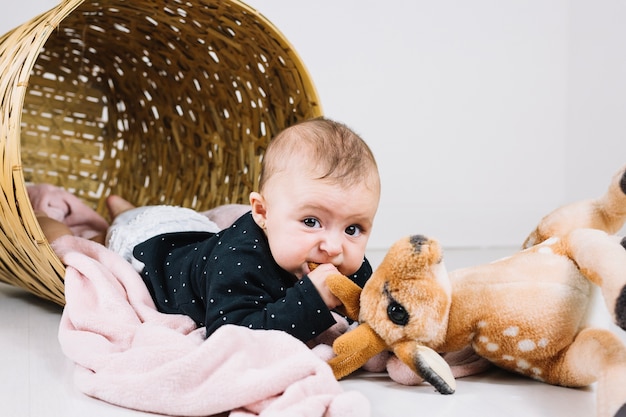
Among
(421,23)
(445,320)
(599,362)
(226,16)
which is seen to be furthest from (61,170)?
(599,362)

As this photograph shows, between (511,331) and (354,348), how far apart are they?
0.21 meters

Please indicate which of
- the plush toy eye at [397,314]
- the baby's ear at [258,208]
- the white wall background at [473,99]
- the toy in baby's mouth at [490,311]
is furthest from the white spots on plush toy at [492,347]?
the white wall background at [473,99]

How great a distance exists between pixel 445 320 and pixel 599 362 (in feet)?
0.65

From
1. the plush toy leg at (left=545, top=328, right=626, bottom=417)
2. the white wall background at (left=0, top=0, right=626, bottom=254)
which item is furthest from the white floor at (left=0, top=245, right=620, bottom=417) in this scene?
the white wall background at (left=0, top=0, right=626, bottom=254)

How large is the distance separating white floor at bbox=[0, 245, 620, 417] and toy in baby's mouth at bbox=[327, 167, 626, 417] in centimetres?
3

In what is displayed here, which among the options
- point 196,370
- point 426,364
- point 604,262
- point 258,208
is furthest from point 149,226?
point 604,262

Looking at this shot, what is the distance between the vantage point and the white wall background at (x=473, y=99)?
2781 mm

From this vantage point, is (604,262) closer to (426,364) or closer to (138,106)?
(426,364)

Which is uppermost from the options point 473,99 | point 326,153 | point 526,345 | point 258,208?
point 326,153

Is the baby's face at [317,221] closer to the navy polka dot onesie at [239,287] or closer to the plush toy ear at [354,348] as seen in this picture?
the navy polka dot onesie at [239,287]

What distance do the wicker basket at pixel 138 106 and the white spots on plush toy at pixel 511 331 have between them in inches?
30.0

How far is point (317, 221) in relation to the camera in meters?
1.21

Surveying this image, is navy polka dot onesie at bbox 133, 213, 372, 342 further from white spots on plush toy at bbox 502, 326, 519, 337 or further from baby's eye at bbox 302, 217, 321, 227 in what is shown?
white spots on plush toy at bbox 502, 326, 519, 337

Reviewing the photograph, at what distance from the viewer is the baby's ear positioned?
4.15 feet
